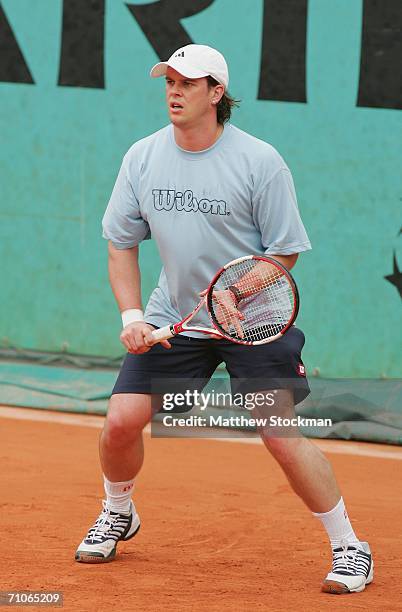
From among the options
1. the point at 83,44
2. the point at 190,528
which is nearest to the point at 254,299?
the point at 190,528

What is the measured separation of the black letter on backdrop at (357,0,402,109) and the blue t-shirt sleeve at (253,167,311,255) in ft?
9.61

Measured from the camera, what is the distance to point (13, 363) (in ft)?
25.6

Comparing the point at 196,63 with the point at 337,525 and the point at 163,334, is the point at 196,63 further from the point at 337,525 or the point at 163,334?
the point at 337,525

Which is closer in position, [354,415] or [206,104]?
[206,104]

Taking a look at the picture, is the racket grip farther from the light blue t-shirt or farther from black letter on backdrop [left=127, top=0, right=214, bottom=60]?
black letter on backdrop [left=127, top=0, right=214, bottom=60]

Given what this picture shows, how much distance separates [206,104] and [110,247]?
626 millimetres

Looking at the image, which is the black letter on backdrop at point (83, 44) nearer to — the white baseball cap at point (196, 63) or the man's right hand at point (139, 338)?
the white baseball cap at point (196, 63)

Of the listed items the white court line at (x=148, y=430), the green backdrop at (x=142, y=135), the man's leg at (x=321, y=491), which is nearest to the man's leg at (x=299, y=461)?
the man's leg at (x=321, y=491)

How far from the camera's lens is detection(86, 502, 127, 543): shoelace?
14.7ft

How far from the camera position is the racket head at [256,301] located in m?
4.07

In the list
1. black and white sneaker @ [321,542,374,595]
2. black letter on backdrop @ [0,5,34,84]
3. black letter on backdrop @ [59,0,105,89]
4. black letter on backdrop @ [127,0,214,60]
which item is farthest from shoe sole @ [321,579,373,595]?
black letter on backdrop @ [0,5,34,84]

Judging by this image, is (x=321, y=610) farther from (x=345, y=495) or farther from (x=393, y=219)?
(x=393, y=219)

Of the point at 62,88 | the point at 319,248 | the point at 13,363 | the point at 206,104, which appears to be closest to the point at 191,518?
the point at 206,104

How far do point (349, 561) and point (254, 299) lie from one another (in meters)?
0.94
